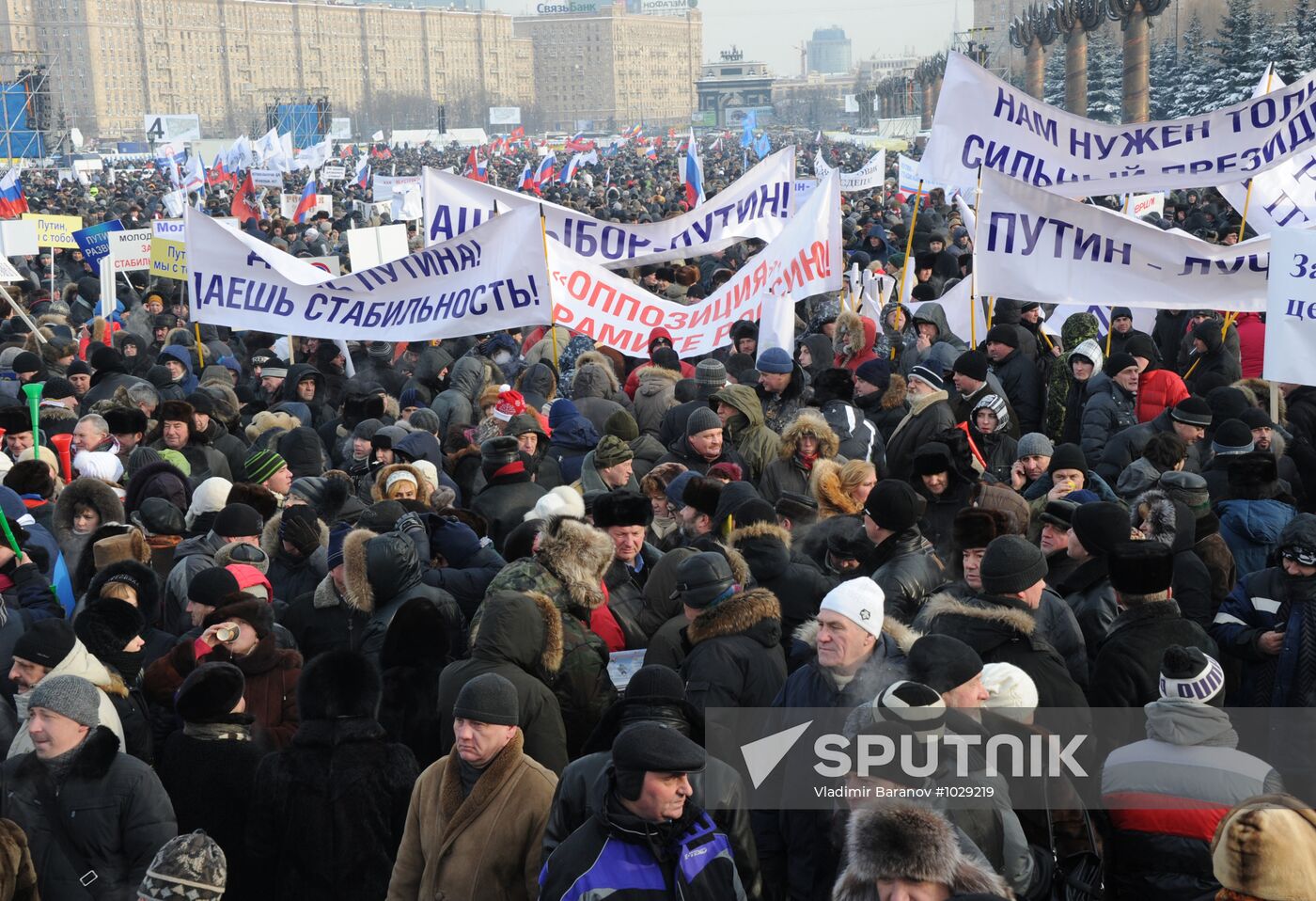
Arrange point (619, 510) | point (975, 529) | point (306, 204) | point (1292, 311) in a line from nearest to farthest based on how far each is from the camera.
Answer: point (975, 529) → point (619, 510) → point (1292, 311) → point (306, 204)

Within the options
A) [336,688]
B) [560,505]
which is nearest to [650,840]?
[336,688]

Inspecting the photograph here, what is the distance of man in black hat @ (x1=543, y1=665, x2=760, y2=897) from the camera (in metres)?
3.07

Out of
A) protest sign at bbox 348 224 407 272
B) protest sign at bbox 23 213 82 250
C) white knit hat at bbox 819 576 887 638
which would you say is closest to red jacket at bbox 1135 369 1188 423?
white knit hat at bbox 819 576 887 638

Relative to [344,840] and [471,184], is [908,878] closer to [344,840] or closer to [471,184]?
[344,840]

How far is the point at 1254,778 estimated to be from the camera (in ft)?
10.2

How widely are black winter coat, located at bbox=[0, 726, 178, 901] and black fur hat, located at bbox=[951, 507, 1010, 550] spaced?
2.27 meters

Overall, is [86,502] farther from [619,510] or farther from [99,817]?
[99,817]

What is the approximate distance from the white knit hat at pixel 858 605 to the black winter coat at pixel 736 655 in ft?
1.22

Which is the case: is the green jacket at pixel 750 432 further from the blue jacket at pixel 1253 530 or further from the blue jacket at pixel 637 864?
the blue jacket at pixel 637 864

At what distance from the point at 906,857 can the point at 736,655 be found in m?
1.37

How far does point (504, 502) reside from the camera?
5848 mm

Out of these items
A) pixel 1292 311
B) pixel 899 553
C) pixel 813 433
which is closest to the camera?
pixel 899 553

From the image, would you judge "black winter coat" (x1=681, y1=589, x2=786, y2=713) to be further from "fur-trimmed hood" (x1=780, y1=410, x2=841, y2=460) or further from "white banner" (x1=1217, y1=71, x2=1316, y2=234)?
"white banner" (x1=1217, y1=71, x2=1316, y2=234)

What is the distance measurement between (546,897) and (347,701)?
2.76ft
